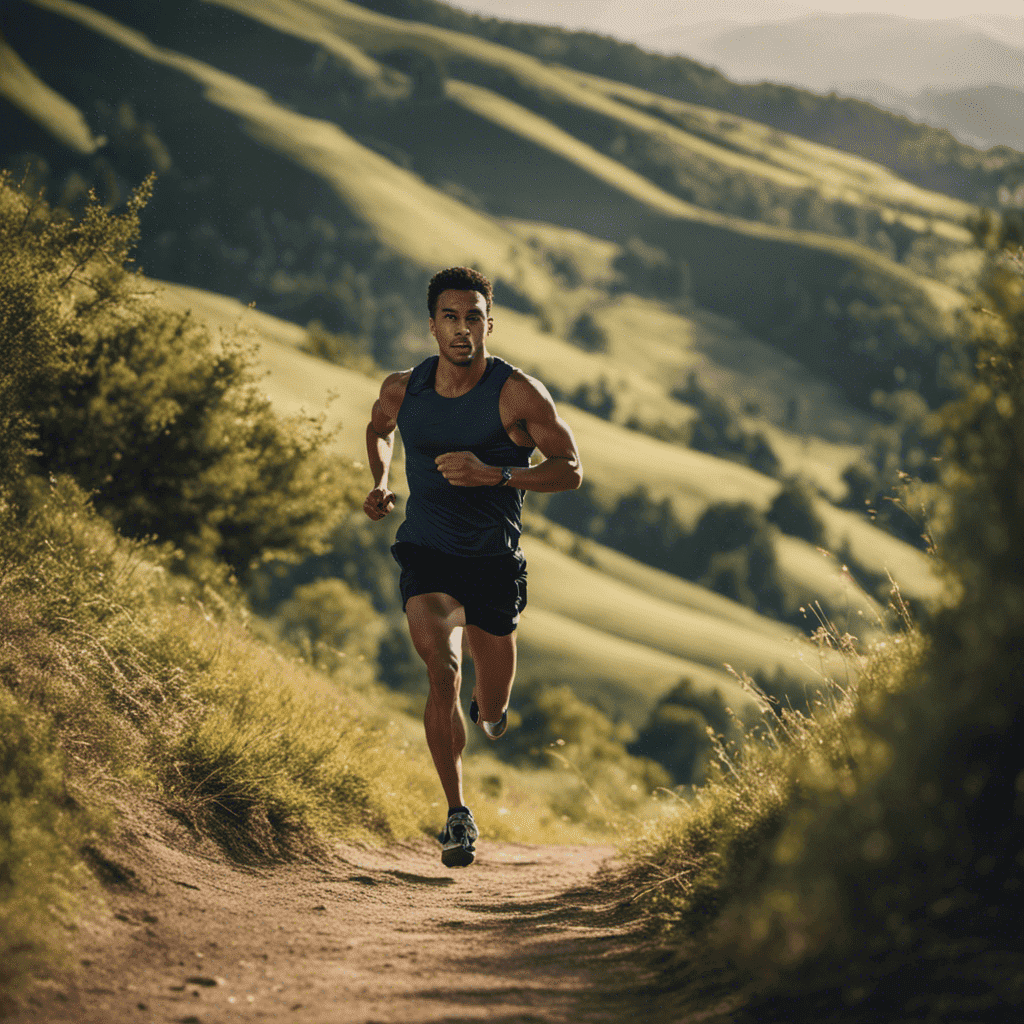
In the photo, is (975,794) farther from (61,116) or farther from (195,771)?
(61,116)

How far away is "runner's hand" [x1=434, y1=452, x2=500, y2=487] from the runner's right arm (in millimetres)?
540

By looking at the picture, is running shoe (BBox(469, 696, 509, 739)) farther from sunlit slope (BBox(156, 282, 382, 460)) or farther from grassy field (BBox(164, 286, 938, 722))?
sunlit slope (BBox(156, 282, 382, 460))

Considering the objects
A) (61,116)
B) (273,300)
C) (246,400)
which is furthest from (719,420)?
Result: (246,400)

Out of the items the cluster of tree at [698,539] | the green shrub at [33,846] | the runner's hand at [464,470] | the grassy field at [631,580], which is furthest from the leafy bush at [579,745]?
the cluster of tree at [698,539]

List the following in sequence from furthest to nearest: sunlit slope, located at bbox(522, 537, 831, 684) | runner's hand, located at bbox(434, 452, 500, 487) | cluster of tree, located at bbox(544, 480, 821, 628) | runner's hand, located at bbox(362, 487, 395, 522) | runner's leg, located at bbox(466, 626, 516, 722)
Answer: cluster of tree, located at bbox(544, 480, 821, 628) < sunlit slope, located at bbox(522, 537, 831, 684) < runner's leg, located at bbox(466, 626, 516, 722) < runner's hand, located at bbox(362, 487, 395, 522) < runner's hand, located at bbox(434, 452, 500, 487)

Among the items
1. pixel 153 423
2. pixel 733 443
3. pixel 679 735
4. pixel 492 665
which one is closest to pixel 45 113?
pixel 733 443

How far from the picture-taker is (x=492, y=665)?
20.4 feet

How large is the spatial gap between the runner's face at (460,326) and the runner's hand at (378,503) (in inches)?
33.4

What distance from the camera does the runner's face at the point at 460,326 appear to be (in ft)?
18.5

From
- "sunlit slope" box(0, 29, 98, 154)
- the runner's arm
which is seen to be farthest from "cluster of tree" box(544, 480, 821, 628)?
the runner's arm

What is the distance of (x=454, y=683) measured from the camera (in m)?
5.36

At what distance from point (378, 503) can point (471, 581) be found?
0.69m

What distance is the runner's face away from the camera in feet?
18.5

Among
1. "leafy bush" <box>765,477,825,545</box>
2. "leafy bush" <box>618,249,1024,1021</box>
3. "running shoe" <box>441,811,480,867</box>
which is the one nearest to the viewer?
"leafy bush" <box>618,249,1024,1021</box>
